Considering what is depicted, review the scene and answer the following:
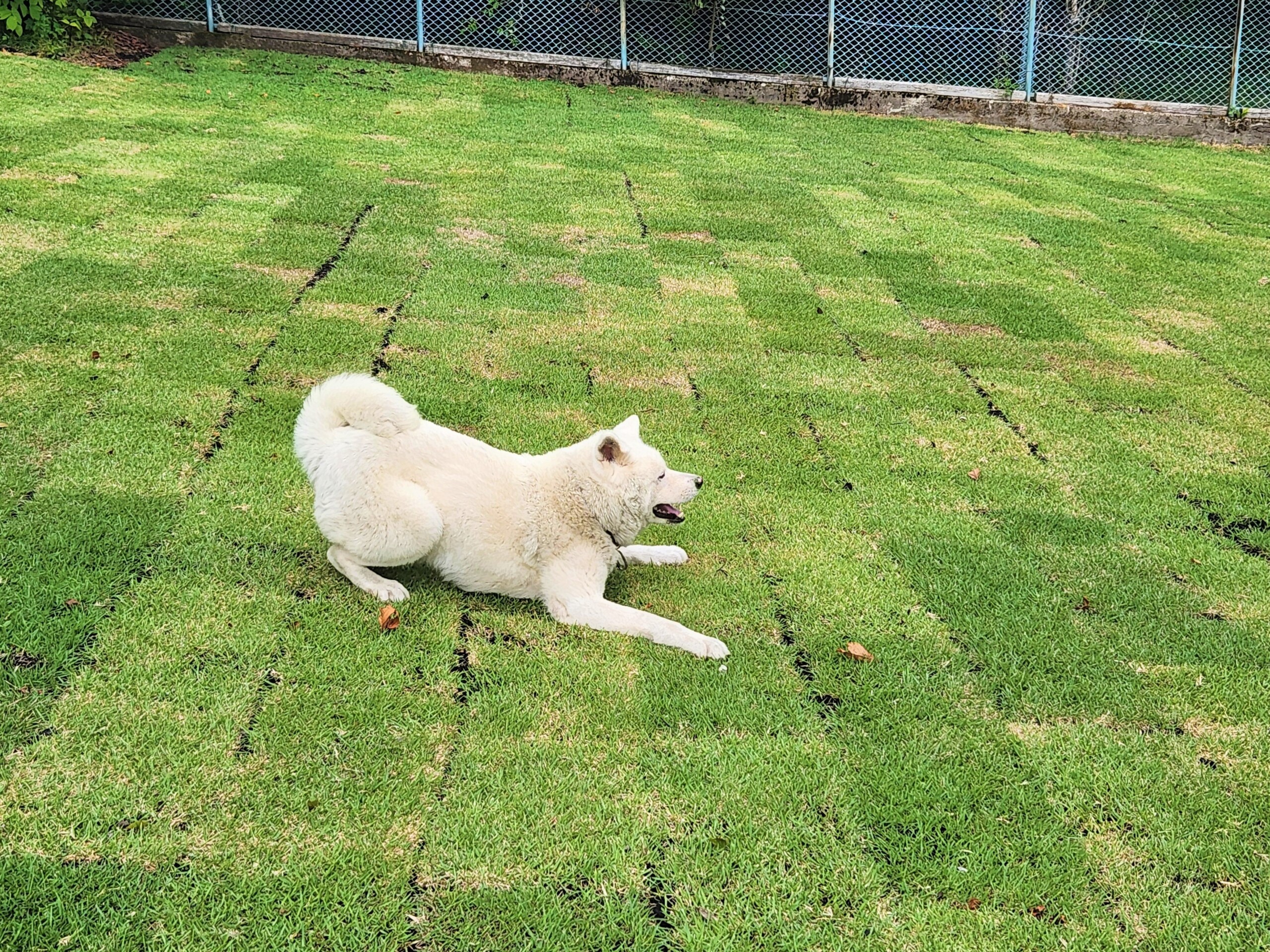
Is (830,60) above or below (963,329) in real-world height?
above

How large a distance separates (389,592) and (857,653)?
204 centimetres

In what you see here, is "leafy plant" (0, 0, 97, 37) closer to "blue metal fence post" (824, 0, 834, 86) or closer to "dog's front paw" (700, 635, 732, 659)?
"blue metal fence post" (824, 0, 834, 86)

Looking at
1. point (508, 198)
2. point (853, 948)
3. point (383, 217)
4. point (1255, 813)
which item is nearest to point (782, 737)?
point (853, 948)

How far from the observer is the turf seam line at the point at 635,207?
31.7ft

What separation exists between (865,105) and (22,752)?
1569cm

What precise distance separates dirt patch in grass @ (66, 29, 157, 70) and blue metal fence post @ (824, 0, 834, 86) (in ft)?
33.9

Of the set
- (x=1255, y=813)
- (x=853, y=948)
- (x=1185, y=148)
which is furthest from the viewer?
(x=1185, y=148)

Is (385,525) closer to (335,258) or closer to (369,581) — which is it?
(369,581)

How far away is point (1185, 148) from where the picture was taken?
1544 cm

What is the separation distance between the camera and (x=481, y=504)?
13.9 ft

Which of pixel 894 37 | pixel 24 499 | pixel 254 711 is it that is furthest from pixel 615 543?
pixel 894 37

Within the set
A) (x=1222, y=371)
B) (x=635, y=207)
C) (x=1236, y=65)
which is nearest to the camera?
(x=1222, y=371)

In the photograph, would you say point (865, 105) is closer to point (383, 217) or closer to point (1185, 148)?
point (1185, 148)

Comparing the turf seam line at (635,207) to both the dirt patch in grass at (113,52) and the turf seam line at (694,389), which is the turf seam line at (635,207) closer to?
the turf seam line at (694,389)
